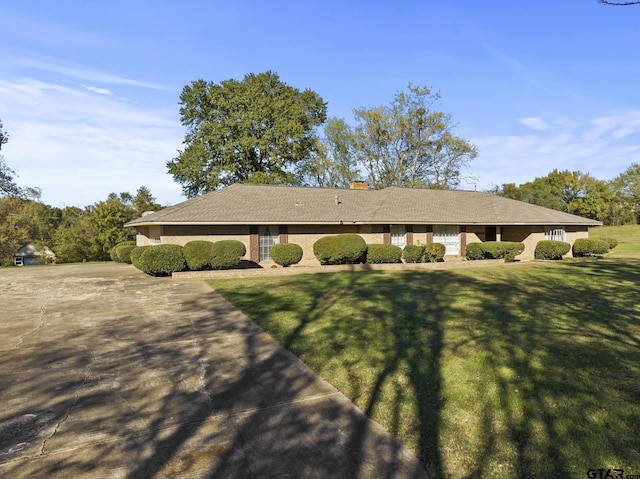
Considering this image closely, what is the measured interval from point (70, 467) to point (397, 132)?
138 feet

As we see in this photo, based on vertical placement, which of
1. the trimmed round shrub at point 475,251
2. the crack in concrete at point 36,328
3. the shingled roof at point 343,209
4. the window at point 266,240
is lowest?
the crack in concrete at point 36,328

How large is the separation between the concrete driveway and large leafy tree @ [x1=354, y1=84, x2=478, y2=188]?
1479 inches

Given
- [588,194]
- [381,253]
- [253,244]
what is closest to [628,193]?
[588,194]

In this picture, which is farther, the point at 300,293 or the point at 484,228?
the point at 484,228

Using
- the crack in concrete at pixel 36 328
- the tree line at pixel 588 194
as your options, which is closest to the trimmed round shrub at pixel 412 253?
the crack in concrete at pixel 36 328

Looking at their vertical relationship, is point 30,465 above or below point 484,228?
below

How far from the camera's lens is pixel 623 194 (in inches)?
2272

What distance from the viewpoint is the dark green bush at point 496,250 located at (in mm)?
22734

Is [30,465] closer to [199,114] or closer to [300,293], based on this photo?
[300,293]

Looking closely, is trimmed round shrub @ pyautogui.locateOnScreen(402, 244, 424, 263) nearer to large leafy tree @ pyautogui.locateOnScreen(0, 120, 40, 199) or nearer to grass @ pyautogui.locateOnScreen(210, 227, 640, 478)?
grass @ pyautogui.locateOnScreen(210, 227, 640, 478)

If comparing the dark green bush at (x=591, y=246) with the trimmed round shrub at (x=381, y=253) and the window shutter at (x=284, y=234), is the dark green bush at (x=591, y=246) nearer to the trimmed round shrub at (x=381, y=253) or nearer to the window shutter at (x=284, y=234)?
the trimmed round shrub at (x=381, y=253)

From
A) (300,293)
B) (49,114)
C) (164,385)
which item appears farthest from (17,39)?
(164,385)

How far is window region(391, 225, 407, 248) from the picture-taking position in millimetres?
22391

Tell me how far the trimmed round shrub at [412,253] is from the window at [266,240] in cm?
734
